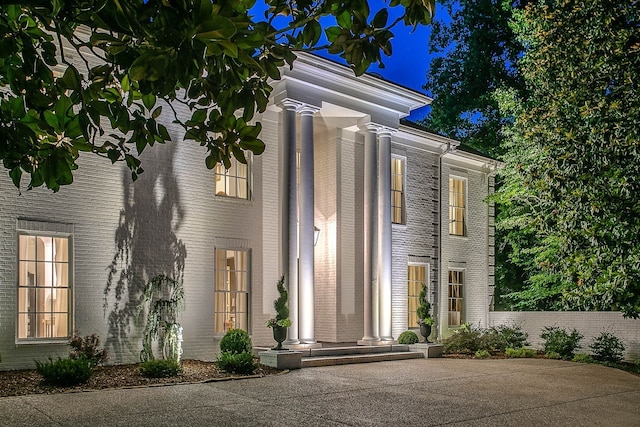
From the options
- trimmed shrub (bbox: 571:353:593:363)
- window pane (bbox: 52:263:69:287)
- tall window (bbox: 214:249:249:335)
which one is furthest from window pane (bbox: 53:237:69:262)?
trimmed shrub (bbox: 571:353:593:363)

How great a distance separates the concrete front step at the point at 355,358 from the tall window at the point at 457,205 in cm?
645

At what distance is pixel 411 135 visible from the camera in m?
20.7

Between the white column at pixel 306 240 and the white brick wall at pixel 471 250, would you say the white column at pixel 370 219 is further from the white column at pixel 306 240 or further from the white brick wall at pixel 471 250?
the white brick wall at pixel 471 250

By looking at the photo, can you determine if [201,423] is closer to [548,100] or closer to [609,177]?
[609,177]

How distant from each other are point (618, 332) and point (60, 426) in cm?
1595

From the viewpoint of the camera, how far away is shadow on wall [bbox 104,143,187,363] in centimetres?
1390

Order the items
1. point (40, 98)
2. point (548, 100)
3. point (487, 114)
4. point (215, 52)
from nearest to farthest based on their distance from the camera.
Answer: point (215, 52) → point (40, 98) → point (548, 100) → point (487, 114)

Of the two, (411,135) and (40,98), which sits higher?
(411,135)

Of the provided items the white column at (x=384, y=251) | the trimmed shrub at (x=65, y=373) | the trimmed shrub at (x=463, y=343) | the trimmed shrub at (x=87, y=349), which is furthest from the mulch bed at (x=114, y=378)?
the trimmed shrub at (x=463, y=343)

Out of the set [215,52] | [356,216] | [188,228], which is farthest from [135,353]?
[215,52]

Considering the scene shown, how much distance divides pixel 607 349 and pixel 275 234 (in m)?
9.53

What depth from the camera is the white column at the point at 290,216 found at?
15250 mm

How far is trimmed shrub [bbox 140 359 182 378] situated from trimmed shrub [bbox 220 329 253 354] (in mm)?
1782

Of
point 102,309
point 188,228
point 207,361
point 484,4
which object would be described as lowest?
point 207,361
